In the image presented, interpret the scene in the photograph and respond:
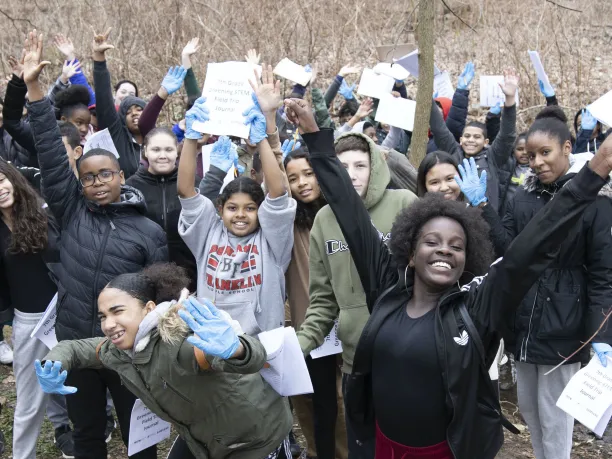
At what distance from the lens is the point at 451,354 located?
92.8 inches

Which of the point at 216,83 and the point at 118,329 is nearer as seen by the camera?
the point at 118,329

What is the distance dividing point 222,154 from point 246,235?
906 millimetres

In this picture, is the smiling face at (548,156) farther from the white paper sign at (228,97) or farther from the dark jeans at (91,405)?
the dark jeans at (91,405)

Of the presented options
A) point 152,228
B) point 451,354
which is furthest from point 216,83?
point 451,354

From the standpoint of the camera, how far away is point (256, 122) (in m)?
3.53

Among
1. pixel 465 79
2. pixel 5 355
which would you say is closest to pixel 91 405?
pixel 5 355

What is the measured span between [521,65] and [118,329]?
10.4m

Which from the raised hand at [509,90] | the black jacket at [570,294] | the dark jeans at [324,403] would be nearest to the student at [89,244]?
the dark jeans at [324,403]

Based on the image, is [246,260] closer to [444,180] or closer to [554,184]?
[444,180]

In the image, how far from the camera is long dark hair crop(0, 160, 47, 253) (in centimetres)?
383

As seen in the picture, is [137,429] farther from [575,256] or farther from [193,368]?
[575,256]

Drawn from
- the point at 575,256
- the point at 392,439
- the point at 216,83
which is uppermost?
the point at 216,83

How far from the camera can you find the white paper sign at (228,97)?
3.93m

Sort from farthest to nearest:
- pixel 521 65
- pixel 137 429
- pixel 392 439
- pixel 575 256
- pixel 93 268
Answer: pixel 521 65 → pixel 93 268 → pixel 575 256 → pixel 137 429 → pixel 392 439
